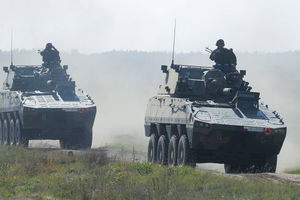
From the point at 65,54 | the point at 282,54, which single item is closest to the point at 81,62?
the point at 65,54

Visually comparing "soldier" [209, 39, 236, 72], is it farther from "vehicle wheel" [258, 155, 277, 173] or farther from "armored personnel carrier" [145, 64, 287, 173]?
"vehicle wheel" [258, 155, 277, 173]

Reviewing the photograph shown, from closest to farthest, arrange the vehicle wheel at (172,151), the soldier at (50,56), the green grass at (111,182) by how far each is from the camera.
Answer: the green grass at (111,182) → the vehicle wheel at (172,151) → the soldier at (50,56)

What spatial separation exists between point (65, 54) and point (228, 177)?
336 ft

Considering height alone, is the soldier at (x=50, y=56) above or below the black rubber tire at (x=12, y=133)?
above

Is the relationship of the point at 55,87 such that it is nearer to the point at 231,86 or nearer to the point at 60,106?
the point at 60,106

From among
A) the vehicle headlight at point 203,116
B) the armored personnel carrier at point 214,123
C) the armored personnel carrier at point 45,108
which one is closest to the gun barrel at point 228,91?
the armored personnel carrier at point 214,123

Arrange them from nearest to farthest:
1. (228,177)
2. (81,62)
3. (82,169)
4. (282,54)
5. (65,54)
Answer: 1. (228,177)
2. (82,169)
3. (81,62)
4. (65,54)
5. (282,54)

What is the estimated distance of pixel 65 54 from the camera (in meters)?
124

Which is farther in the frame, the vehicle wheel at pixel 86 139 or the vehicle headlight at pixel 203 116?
the vehicle wheel at pixel 86 139

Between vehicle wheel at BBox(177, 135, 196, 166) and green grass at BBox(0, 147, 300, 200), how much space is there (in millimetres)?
1779

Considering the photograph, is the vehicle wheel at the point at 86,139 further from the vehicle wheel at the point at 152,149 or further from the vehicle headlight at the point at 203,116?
the vehicle headlight at the point at 203,116

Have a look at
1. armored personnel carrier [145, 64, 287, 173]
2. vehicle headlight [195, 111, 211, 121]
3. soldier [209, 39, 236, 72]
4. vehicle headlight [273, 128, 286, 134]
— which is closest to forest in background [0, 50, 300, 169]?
A: soldier [209, 39, 236, 72]

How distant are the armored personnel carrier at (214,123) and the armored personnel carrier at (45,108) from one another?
673cm

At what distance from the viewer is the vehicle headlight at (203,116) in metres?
25.6
